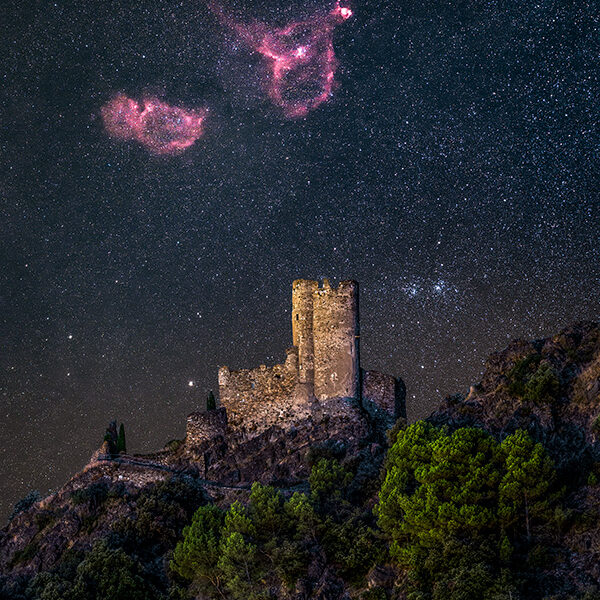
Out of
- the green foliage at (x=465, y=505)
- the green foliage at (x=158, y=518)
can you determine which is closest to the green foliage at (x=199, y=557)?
the green foliage at (x=158, y=518)

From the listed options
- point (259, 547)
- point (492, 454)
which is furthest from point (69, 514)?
point (492, 454)

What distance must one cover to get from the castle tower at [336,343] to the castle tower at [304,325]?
2.06 ft

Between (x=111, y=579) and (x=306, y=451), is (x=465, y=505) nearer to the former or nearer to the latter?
(x=306, y=451)

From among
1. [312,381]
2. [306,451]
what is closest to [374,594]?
[306,451]

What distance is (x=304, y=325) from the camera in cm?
6025

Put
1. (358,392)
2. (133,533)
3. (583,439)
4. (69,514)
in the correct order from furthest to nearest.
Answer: (358,392), (69,514), (133,533), (583,439)

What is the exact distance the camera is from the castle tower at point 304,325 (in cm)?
5947

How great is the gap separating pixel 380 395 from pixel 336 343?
6.94 meters

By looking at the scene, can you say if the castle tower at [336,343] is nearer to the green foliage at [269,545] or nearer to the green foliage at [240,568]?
the green foliage at [269,545]

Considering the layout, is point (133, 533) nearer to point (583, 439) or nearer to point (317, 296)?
point (317, 296)

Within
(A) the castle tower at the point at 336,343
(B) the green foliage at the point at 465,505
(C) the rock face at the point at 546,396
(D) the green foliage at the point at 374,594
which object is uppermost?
(A) the castle tower at the point at 336,343

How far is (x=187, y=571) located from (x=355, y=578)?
11385 mm

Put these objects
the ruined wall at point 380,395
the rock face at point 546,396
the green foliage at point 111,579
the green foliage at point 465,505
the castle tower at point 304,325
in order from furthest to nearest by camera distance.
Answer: the ruined wall at point 380,395 < the castle tower at point 304,325 < the rock face at point 546,396 < the green foliage at point 111,579 < the green foliage at point 465,505

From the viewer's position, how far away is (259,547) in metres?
43.1
